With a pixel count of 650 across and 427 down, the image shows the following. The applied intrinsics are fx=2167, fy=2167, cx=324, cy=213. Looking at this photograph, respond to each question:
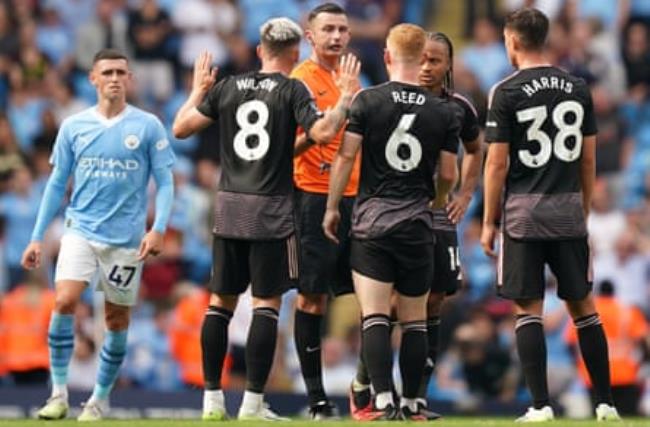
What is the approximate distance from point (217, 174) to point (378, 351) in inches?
444

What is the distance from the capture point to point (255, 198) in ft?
47.6

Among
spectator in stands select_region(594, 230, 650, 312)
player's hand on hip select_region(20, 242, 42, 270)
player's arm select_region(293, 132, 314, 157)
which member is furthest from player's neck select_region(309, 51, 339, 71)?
spectator in stands select_region(594, 230, 650, 312)

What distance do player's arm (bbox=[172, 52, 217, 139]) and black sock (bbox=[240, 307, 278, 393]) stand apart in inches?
51.3

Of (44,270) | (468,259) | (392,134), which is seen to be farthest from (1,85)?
(392,134)

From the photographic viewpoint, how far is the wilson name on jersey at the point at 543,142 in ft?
46.6

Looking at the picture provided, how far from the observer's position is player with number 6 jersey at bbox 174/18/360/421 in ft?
47.5

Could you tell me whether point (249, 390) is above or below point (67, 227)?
below

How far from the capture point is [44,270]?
22547mm

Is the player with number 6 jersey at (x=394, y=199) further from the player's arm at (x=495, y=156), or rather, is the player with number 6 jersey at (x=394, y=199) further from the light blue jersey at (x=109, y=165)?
the light blue jersey at (x=109, y=165)

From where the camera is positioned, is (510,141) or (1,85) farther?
(1,85)

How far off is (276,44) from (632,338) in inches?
343

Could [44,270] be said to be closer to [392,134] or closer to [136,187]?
[136,187]

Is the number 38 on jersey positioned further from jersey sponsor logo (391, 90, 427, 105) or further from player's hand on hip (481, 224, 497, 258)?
jersey sponsor logo (391, 90, 427, 105)

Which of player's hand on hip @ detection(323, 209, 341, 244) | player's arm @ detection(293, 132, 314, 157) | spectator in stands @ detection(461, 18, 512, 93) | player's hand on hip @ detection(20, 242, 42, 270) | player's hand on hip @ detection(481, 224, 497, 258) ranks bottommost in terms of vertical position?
→ player's hand on hip @ detection(20, 242, 42, 270)
